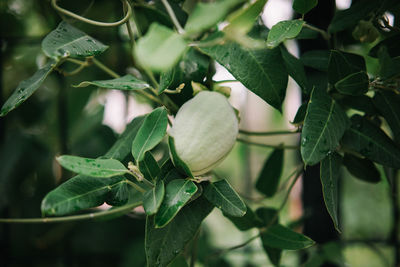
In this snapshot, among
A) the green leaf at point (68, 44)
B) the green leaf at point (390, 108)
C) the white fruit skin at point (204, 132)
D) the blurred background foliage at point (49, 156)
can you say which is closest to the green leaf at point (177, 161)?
the white fruit skin at point (204, 132)

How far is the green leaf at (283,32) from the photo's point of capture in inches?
12.9

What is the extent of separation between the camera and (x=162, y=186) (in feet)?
1.03

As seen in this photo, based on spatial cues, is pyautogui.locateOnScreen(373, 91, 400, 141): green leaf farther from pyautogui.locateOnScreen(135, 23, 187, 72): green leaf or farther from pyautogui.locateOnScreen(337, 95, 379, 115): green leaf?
pyautogui.locateOnScreen(135, 23, 187, 72): green leaf

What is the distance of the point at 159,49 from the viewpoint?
0.79ft

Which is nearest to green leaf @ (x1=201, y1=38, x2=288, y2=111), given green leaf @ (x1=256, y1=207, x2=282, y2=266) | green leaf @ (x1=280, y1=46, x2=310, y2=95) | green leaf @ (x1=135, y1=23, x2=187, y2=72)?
green leaf @ (x1=280, y1=46, x2=310, y2=95)

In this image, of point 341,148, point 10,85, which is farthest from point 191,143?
point 10,85

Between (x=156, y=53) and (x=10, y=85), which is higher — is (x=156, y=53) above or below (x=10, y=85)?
above

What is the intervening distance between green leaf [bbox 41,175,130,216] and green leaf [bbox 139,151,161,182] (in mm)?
28

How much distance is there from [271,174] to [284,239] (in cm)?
14

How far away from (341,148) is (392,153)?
53 millimetres

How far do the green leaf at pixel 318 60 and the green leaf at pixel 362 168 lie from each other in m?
0.12

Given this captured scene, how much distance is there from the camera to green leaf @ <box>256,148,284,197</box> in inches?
22.1

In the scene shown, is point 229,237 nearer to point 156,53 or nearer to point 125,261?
point 125,261

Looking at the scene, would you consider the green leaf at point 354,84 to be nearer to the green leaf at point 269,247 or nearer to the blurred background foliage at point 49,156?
the green leaf at point 269,247
